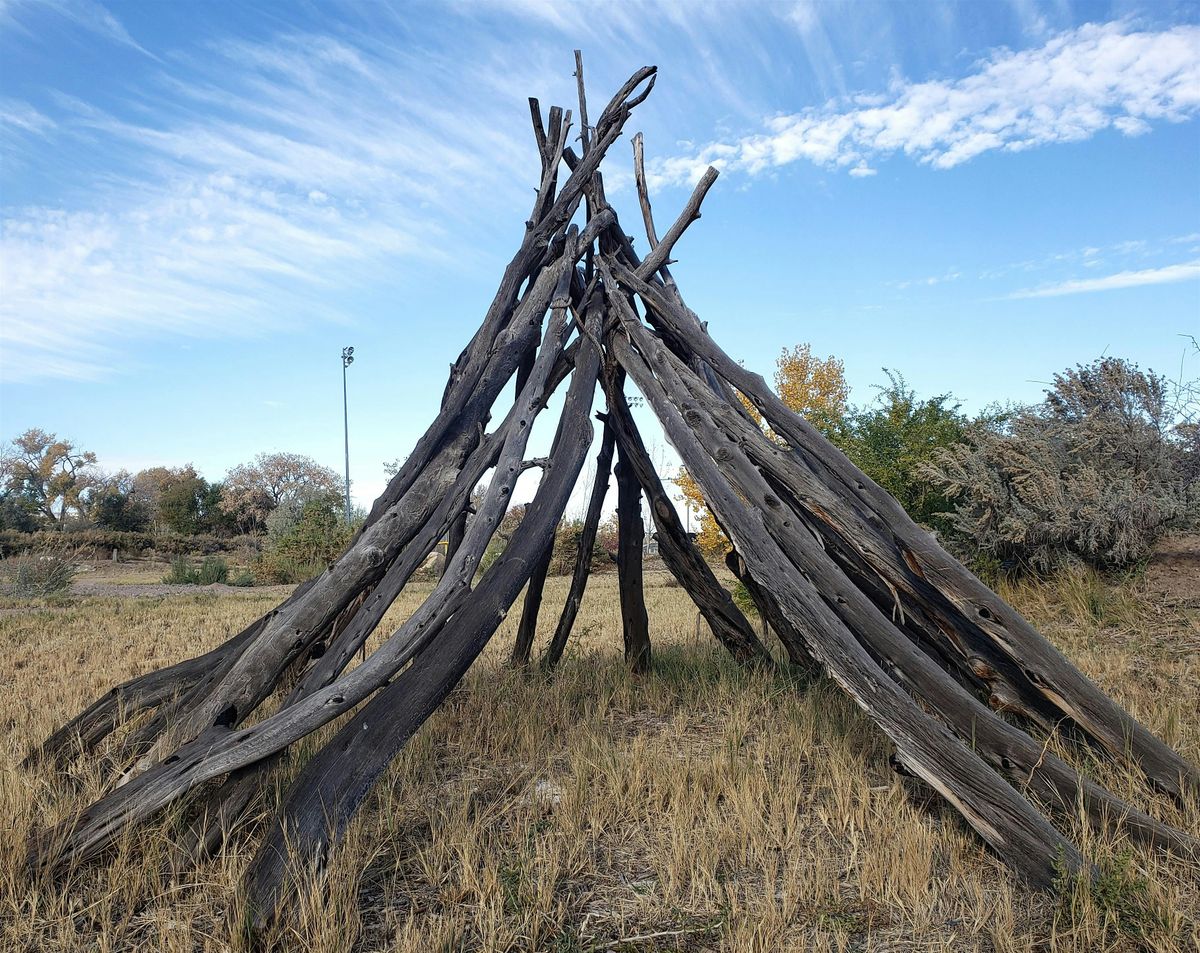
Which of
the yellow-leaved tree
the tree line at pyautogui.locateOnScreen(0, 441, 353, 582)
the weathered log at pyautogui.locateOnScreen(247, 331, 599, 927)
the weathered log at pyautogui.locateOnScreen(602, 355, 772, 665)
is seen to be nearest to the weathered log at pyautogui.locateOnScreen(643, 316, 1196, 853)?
the weathered log at pyautogui.locateOnScreen(247, 331, 599, 927)

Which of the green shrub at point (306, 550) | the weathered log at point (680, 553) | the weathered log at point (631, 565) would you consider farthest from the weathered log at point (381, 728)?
the green shrub at point (306, 550)

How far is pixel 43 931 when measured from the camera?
2934 millimetres

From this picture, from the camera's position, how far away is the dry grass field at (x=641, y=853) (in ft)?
9.52

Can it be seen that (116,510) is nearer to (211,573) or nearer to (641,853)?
(211,573)

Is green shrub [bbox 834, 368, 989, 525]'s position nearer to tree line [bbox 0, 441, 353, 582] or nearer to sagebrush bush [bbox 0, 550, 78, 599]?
sagebrush bush [bbox 0, 550, 78, 599]

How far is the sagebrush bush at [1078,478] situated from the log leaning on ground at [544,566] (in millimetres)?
4572

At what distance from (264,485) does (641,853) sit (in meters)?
52.5

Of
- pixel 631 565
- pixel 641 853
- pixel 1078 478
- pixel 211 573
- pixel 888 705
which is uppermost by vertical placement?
pixel 1078 478

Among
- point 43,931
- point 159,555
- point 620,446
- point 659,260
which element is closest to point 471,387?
point 620,446

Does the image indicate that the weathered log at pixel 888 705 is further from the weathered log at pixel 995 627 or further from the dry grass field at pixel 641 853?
the weathered log at pixel 995 627

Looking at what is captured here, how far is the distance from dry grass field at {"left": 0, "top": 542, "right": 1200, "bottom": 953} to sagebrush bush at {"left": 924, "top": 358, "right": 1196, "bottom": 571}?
3275mm

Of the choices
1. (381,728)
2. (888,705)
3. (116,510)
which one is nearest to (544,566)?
(381,728)

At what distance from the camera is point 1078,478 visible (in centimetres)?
904

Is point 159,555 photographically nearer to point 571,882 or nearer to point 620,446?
point 620,446
